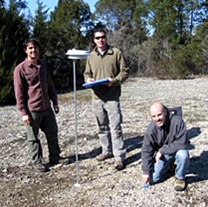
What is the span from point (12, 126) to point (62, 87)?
260 inches

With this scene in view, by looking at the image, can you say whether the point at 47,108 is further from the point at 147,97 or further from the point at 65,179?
the point at 147,97

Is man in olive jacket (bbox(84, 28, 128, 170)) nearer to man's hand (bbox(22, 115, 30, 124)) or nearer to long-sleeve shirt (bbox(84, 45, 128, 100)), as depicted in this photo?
long-sleeve shirt (bbox(84, 45, 128, 100))

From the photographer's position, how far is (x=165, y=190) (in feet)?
12.5

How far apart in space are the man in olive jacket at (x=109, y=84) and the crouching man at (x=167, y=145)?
0.61 m

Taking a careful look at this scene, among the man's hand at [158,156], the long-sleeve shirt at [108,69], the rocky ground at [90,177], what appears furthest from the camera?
the long-sleeve shirt at [108,69]

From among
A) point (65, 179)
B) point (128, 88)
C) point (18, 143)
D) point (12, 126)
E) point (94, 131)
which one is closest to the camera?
point (65, 179)

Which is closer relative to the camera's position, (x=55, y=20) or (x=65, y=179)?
(x=65, y=179)

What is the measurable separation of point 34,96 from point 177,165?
1725 mm

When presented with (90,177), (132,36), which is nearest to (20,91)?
(90,177)

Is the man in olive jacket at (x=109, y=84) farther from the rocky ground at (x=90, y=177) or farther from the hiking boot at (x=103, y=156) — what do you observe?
the rocky ground at (x=90, y=177)

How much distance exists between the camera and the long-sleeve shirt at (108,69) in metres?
4.26

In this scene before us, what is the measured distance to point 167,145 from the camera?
12.4ft

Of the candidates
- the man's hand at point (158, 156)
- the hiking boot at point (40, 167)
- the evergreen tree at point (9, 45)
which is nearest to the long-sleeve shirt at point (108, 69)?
the man's hand at point (158, 156)

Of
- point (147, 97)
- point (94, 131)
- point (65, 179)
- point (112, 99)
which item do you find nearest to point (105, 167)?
point (65, 179)
